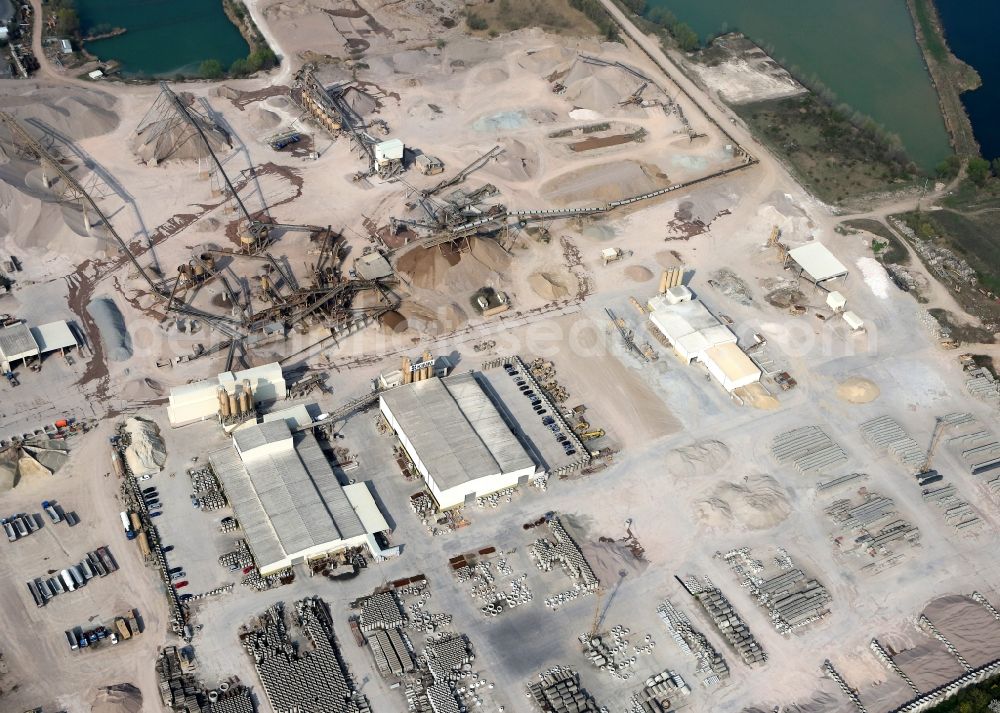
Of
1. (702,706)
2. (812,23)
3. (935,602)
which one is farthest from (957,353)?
(812,23)

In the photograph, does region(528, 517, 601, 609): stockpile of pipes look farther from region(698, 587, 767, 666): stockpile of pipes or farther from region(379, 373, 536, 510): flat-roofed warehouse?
region(698, 587, 767, 666): stockpile of pipes

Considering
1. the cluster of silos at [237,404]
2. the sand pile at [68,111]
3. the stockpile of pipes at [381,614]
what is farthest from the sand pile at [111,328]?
the stockpile of pipes at [381,614]

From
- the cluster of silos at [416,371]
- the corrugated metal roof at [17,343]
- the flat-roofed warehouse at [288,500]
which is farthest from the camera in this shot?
the corrugated metal roof at [17,343]

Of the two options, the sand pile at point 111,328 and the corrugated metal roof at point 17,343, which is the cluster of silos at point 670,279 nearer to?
the sand pile at point 111,328

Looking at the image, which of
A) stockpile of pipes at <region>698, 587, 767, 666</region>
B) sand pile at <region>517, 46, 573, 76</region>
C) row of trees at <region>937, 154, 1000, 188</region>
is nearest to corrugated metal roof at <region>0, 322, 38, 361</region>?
stockpile of pipes at <region>698, 587, 767, 666</region>

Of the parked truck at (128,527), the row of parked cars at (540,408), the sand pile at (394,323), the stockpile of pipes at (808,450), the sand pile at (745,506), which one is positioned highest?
the sand pile at (394,323)
